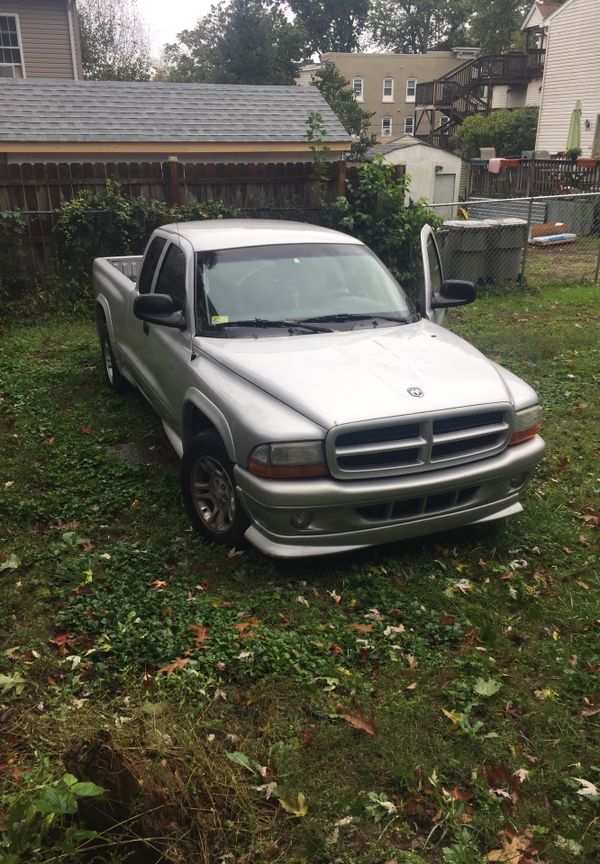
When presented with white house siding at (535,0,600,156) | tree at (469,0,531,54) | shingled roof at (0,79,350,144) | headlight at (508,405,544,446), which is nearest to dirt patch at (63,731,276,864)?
headlight at (508,405,544,446)

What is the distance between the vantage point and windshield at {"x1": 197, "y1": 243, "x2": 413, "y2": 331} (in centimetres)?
494

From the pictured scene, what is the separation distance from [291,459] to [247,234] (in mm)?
2319

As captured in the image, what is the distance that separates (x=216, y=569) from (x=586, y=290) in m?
10.0

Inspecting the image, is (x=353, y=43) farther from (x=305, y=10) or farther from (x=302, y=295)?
(x=302, y=295)

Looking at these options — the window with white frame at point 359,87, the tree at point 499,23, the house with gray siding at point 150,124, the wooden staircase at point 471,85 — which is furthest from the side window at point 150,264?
the tree at point 499,23

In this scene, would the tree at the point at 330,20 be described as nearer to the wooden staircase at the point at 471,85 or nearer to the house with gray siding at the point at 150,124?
the wooden staircase at the point at 471,85

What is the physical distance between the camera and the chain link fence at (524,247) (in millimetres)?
11734

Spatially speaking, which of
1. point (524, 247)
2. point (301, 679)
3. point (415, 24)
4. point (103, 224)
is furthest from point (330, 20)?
point (301, 679)

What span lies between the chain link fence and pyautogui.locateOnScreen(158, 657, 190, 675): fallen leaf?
938 cm

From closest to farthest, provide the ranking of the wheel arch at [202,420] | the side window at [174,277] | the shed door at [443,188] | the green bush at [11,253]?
the wheel arch at [202,420], the side window at [174,277], the green bush at [11,253], the shed door at [443,188]

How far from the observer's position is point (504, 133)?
111 ft

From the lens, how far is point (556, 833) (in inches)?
105

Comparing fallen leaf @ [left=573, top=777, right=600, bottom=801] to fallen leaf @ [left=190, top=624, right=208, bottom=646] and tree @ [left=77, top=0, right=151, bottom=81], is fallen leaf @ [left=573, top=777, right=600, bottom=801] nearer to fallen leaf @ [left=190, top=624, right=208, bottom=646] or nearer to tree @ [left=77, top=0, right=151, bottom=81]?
fallen leaf @ [left=190, top=624, right=208, bottom=646]

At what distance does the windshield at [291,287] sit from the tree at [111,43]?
130 feet
